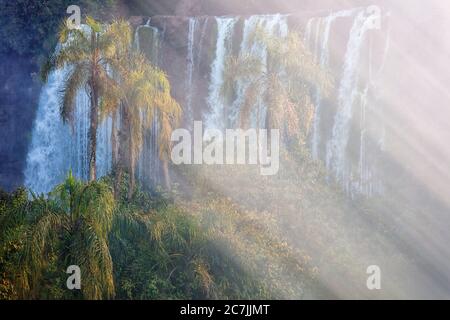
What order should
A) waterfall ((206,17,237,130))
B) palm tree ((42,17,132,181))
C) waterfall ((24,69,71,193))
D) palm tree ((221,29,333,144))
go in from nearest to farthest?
palm tree ((42,17,132,181))
palm tree ((221,29,333,144))
waterfall ((206,17,237,130))
waterfall ((24,69,71,193))

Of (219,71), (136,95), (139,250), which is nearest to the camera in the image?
(139,250)

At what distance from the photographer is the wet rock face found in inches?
948

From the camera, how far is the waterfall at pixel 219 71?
22.0 m

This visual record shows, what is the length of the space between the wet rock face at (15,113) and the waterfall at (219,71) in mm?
7806

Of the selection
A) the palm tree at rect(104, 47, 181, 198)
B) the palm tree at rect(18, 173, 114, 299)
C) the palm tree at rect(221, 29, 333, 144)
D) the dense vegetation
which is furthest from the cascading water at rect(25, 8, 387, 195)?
the palm tree at rect(18, 173, 114, 299)

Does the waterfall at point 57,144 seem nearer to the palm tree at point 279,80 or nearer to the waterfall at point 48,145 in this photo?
the waterfall at point 48,145

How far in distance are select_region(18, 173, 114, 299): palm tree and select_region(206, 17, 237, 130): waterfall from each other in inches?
486

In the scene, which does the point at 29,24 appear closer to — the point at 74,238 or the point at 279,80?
the point at 279,80

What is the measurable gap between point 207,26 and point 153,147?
5391mm

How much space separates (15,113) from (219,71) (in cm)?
942

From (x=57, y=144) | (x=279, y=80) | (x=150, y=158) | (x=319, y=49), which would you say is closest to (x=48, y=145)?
(x=57, y=144)

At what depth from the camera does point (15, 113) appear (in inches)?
965

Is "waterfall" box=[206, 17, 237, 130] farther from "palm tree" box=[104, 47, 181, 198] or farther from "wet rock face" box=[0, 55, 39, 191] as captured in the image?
"wet rock face" box=[0, 55, 39, 191]
